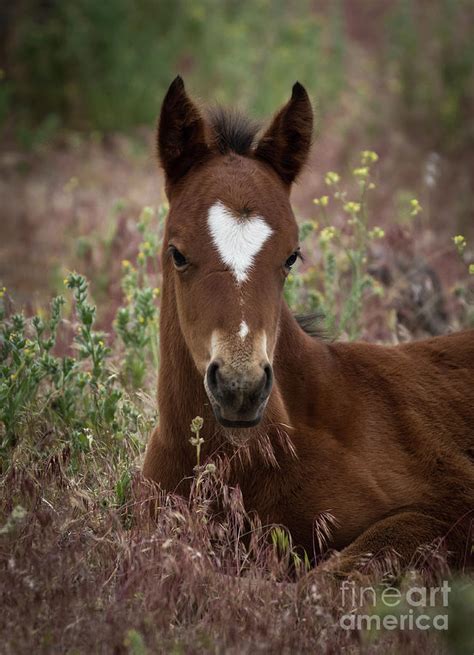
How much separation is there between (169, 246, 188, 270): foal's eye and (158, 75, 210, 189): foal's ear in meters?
0.45

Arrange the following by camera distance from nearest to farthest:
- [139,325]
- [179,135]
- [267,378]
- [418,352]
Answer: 1. [267,378]
2. [179,135]
3. [418,352]
4. [139,325]

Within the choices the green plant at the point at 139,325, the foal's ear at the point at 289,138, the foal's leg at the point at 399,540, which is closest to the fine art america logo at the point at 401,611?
the foal's leg at the point at 399,540

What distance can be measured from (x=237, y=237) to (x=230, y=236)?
0.09 ft

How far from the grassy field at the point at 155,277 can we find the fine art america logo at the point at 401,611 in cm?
2

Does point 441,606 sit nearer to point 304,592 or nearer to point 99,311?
point 304,592

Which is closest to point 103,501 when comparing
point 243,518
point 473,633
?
point 243,518

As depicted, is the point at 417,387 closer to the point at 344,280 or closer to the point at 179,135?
the point at 179,135

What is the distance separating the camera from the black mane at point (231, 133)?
391cm

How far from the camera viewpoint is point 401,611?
9.73 feet

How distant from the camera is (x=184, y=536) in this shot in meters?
3.53

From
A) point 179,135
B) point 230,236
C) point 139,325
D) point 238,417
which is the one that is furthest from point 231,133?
point 139,325

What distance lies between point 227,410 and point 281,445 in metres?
0.67

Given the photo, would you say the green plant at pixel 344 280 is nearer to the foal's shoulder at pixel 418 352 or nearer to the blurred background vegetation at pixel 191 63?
the foal's shoulder at pixel 418 352

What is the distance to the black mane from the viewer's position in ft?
12.8
